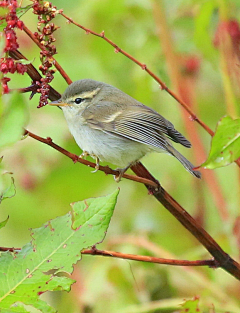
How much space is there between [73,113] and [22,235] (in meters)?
1.38

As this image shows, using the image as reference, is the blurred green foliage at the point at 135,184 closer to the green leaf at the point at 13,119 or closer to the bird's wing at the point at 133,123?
the bird's wing at the point at 133,123

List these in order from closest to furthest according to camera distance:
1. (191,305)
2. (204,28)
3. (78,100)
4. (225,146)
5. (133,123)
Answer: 1. (225,146)
2. (191,305)
3. (204,28)
4. (133,123)
5. (78,100)

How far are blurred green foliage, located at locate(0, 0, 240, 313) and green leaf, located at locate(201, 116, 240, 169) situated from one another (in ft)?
3.60

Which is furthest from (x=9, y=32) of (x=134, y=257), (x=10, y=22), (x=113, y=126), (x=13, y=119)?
(x=113, y=126)

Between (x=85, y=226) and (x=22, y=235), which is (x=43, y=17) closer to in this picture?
(x=85, y=226)

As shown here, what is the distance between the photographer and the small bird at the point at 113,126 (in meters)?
2.64

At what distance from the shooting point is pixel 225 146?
136cm

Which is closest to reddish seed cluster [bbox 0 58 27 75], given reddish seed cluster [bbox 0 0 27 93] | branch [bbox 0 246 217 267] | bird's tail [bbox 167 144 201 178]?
reddish seed cluster [bbox 0 0 27 93]

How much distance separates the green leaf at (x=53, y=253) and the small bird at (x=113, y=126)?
0.98m

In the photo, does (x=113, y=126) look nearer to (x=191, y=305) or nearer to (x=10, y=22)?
(x=191, y=305)

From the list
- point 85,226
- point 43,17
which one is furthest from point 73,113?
point 85,226

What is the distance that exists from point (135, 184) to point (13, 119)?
2586 mm

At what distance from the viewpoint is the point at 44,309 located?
1450mm

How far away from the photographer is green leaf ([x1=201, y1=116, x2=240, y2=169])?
4.40ft
